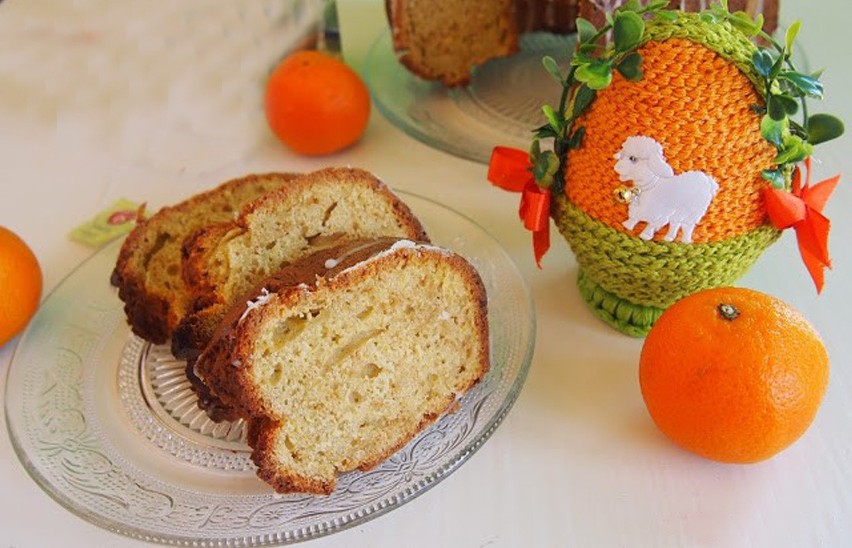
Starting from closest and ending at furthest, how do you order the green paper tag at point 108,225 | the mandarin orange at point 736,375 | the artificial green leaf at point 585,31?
the mandarin orange at point 736,375, the artificial green leaf at point 585,31, the green paper tag at point 108,225

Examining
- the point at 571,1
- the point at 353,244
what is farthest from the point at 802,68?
the point at 353,244

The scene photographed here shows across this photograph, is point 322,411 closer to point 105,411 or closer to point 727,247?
point 105,411

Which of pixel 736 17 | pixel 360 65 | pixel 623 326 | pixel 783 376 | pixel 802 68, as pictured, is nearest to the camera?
pixel 783 376

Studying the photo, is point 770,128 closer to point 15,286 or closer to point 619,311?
point 619,311

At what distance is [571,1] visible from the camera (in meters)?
1.30

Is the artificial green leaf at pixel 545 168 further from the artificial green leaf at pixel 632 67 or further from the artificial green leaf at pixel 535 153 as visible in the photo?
the artificial green leaf at pixel 632 67

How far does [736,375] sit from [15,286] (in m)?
0.76

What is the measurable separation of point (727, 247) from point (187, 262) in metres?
0.54

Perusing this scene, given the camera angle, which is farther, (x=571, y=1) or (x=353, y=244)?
(x=571, y=1)

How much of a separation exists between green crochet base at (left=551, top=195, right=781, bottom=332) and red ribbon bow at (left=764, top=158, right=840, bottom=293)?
0.08 feet

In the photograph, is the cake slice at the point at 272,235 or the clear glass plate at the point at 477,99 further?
the clear glass plate at the point at 477,99

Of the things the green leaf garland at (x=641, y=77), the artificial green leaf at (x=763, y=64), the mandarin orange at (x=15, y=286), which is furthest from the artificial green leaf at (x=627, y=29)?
the mandarin orange at (x=15, y=286)

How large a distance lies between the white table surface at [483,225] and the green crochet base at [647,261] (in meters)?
0.07

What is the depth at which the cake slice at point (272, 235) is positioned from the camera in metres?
0.88
